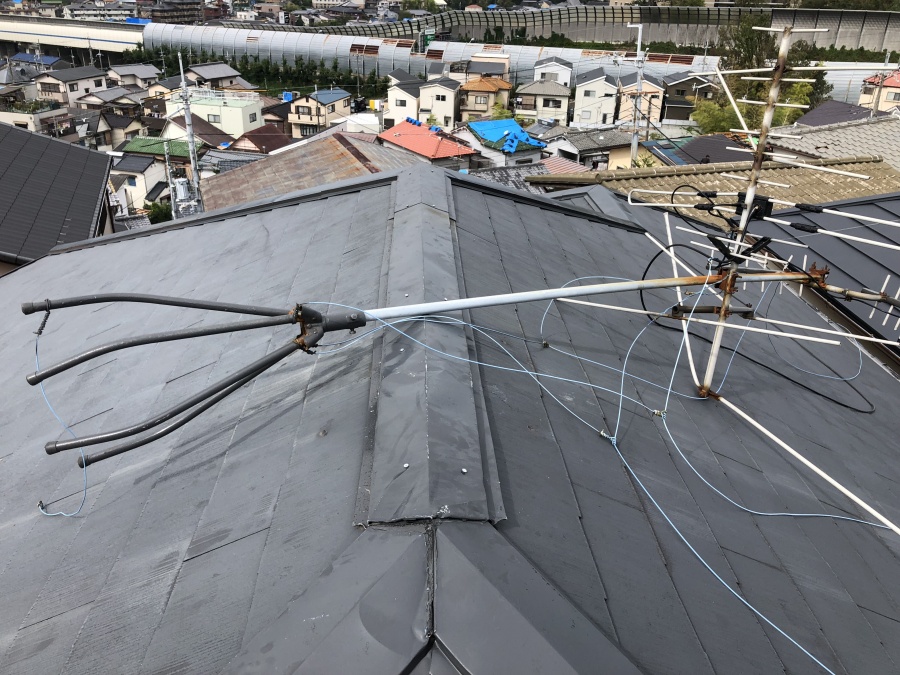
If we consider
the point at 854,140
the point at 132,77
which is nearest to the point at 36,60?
the point at 132,77

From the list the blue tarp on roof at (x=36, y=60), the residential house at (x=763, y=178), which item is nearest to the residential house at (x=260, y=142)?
the residential house at (x=763, y=178)

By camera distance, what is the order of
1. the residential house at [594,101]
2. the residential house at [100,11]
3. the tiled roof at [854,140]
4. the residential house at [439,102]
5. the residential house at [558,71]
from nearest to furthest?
the tiled roof at [854,140] < the residential house at [439,102] < the residential house at [594,101] < the residential house at [558,71] < the residential house at [100,11]

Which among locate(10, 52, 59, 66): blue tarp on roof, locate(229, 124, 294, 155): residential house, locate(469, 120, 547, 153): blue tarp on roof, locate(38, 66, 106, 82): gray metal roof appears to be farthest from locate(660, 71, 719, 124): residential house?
locate(10, 52, 59, 66): blue tarp on roof

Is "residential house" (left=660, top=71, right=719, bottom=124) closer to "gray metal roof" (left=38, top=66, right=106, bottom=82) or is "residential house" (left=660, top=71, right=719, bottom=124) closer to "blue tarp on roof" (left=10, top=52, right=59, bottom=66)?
"gray metal roof" (left=38, top=66, right=106, bottom=82)

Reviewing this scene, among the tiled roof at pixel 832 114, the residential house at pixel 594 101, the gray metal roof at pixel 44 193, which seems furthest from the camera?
the residential house at pixel 594 101

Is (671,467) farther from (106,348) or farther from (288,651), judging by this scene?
(106,348)

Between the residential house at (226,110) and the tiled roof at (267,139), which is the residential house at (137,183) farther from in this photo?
the residential house at (226,110)
